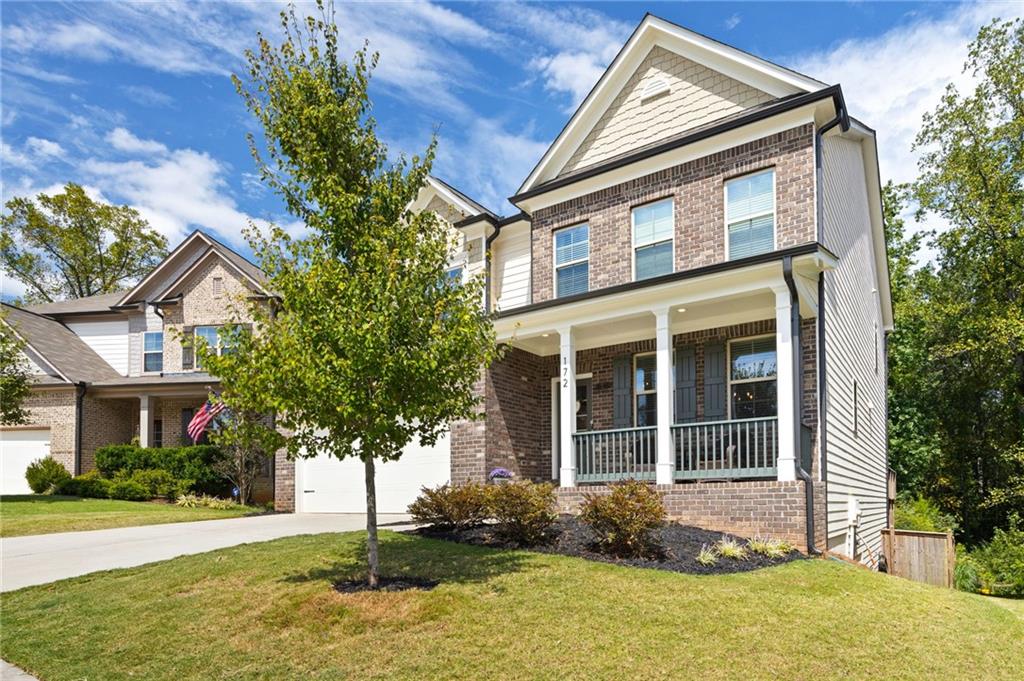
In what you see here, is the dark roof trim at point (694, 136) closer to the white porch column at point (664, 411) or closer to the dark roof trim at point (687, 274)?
the dark roof trim at point (687, 274)

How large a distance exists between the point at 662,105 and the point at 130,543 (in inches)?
486

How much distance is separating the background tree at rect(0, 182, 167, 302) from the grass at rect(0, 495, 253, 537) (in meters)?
20.8

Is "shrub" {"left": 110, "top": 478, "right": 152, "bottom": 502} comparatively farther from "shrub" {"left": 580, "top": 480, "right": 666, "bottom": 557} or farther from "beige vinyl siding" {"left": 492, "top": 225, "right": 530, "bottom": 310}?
"shrub" {"left": 580, "top": 480, "right": 666, "bottom": 557}

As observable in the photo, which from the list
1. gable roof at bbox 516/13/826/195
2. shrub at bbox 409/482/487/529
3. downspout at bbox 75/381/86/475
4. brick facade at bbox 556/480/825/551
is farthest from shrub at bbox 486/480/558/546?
downspout at bbox 75/381/86/475

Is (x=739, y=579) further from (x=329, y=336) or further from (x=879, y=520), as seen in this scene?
(x=879, y=520)

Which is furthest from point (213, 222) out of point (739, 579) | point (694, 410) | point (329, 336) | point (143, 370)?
point (739, 579)

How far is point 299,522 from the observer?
1416cm

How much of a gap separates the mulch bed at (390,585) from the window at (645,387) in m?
7.41

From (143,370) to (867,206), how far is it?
920 inches

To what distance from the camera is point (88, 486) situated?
21.0 meters

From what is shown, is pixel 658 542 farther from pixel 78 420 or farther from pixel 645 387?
pixel 78 420

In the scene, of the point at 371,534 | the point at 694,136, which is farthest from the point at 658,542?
the point at 694,136

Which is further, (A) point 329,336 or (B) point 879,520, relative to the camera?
(B) point 879,520

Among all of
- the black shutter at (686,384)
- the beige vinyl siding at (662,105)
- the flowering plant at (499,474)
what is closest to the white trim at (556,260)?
the beige vinyl siding at (662,105)
